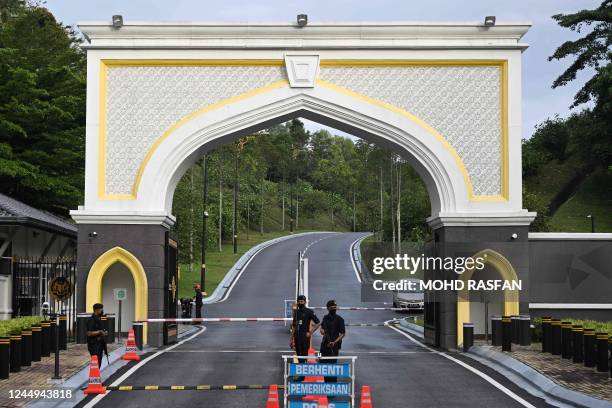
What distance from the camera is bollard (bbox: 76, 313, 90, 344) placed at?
24.8 meters

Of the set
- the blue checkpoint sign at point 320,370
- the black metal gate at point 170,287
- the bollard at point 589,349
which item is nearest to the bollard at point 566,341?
the bollard at point 589,349

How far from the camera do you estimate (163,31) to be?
25.6 m

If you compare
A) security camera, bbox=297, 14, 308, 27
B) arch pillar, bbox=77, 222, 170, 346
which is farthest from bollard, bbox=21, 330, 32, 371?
security camera, bbox=297, 14, 308, 27

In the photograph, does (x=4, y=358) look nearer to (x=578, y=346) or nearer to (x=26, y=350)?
(x=26, y=350)

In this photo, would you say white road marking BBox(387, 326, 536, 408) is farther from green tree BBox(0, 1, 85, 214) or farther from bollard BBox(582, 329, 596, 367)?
green tree BBox(0, 1, 85, 214)

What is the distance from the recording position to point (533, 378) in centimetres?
1766

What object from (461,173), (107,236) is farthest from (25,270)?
(461,173)

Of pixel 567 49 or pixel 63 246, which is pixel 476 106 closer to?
pixel 63 246

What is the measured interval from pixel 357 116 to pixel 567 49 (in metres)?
32.5

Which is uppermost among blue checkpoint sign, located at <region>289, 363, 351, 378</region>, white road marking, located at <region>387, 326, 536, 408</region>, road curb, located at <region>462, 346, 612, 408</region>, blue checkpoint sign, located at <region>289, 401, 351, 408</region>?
blue checkpoint sign, located at <region>289, 363, 351, 378</region>

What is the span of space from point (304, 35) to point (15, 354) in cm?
1232

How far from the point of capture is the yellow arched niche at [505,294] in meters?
25.2

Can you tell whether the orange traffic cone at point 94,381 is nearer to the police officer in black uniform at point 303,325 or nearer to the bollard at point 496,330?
the police officer in black uniform at point 303,325

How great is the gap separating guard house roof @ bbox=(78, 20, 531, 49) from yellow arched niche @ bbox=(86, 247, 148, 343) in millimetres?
5962
